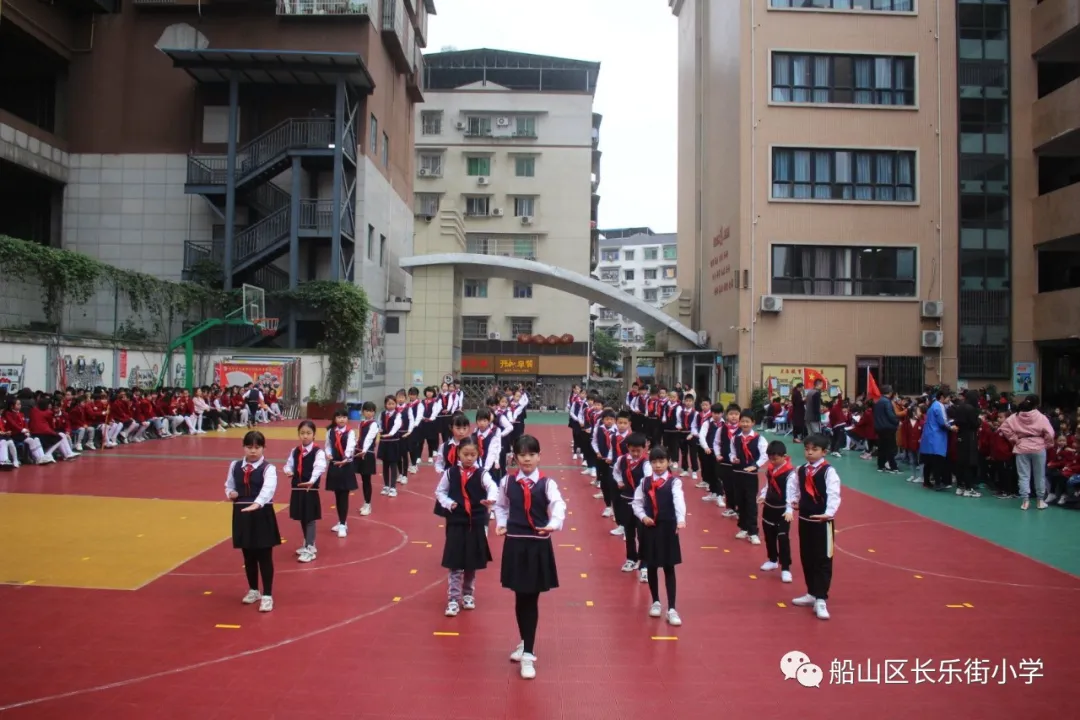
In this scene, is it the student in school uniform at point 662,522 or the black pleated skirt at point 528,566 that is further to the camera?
the student in school uniform at point 662,522

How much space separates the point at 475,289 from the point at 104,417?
29133mm

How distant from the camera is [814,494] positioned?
666 centimetres

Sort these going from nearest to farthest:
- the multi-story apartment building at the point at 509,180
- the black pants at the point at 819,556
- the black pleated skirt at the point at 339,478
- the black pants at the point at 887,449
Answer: the black pants at the point at 819,556 → the black pleated skirt at the point at 339,478 → the black pants at the point at 887,449 → the multi-story apartment building at the point at 509,180

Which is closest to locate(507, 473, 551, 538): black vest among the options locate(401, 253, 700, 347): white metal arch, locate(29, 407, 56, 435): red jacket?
locate(29, 407, 56, 435): red jacket

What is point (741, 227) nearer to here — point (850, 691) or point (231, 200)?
point (231, 200)

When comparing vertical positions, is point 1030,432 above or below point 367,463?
above

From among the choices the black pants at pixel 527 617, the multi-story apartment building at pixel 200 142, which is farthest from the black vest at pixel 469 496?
the multi-story apartment building at pixel 200 142

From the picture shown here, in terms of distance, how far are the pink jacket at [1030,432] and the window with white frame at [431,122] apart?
1561 inches

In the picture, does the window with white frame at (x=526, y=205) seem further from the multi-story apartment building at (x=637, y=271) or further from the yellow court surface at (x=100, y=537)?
the yellow court surface at (x=100, y=537)

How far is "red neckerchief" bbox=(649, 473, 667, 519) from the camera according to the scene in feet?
20.6

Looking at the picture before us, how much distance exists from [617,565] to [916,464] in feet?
29.9

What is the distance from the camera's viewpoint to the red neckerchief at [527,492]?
5.46 m

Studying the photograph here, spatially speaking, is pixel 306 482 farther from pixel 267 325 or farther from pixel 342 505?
pixel 267 325

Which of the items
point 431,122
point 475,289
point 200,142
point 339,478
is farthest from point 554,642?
point 431,122
